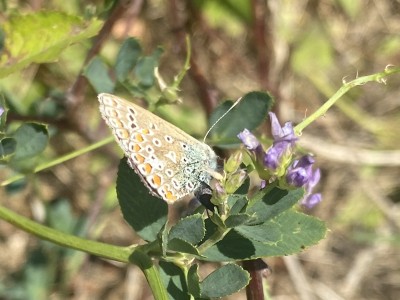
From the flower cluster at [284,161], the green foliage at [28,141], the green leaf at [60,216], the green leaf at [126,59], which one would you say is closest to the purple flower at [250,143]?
the flower cluster at [284,161]

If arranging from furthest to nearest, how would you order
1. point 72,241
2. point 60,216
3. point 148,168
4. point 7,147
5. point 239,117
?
point 60,216
point 239,117
point 7,147
point 72,241
point 148,168

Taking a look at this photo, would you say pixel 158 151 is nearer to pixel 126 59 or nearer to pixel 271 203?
pixel 271 203

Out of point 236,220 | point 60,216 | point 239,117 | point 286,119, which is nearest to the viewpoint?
point 236,220

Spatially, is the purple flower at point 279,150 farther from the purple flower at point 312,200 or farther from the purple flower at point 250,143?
the purple flower at point 312,200

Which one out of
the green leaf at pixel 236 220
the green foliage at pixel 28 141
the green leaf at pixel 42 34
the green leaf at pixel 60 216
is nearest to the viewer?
the green leaf at pixel 236 220

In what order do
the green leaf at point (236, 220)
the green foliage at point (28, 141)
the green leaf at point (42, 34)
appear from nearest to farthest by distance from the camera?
the green leaf at point (236, 220) < the green foliage at point (28, 141) < the green leaf at point (42, 34)

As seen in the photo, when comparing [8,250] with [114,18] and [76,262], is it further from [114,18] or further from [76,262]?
[114,18]

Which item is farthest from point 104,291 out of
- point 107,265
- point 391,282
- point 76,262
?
point 391,282

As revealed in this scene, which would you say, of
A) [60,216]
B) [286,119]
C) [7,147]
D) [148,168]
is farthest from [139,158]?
[286,119]
